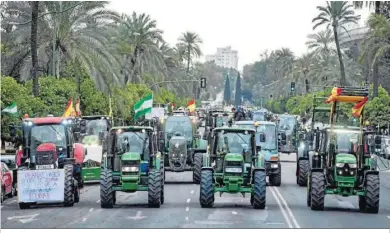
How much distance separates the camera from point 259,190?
80.0 feet

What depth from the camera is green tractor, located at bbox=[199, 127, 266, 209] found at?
24406 millimetres

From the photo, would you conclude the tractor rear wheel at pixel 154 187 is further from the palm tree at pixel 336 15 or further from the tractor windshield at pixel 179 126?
the palm tree at pixel 336 15

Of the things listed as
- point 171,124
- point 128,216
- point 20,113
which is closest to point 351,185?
point 128,216

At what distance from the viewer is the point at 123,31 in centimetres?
7512

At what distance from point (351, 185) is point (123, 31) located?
173 ft

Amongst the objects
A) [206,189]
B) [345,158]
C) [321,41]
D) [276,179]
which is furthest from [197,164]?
[321,41]

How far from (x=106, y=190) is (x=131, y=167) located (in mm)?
1057

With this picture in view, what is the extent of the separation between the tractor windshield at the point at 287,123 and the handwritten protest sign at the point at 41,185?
1332 inches

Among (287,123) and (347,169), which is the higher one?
(287,123)

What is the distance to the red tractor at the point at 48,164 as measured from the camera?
84.0 ft

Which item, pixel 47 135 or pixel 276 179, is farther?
pixel 276 179

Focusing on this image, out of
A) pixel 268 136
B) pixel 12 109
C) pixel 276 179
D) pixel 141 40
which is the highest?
pixel 141 40

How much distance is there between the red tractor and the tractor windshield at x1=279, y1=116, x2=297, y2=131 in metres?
30.6

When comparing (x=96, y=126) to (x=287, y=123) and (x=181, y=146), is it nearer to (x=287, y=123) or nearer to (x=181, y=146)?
(x=181, y=146)
